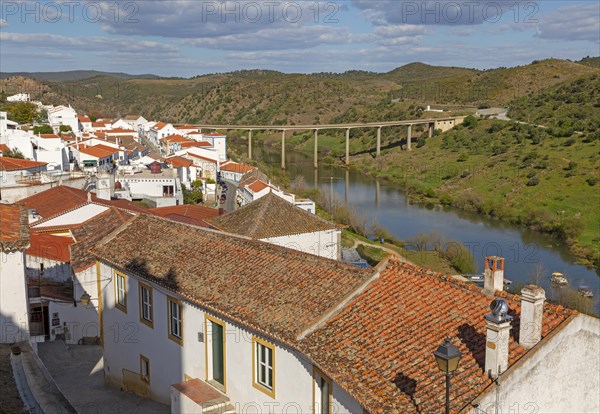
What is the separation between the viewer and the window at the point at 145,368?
13.9 metres

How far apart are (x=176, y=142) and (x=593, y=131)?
39.4 metres

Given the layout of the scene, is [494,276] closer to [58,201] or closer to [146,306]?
[146,306]

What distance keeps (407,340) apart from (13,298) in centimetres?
685

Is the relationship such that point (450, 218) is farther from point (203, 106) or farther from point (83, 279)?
point (203, 106)

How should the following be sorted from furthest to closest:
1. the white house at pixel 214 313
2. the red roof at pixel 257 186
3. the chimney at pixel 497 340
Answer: the red roof at pixel 257 186
the white house at pixel 214 313
the chimney at pixel 497 340

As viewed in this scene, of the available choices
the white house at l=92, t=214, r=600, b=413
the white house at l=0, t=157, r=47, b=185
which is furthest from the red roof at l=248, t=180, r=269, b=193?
the white house at l=92, t=214, r=600, b=413

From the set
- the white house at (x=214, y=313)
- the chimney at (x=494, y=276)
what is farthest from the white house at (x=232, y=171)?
the chimney at (x=494, y=276)

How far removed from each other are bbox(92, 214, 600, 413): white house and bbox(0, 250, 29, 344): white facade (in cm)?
232

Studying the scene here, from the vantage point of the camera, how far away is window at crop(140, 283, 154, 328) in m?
13.2

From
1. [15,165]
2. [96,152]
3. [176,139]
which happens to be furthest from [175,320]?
[176,139]

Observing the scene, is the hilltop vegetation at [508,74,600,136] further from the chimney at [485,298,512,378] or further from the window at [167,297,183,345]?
the chimney at [485,298,512,378]

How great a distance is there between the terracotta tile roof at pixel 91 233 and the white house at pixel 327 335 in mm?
3840

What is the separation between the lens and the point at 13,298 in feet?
37.0

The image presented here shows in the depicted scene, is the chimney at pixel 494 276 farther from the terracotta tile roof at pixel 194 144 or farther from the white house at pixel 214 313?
the terracotta tile roof at pixel 194 144
